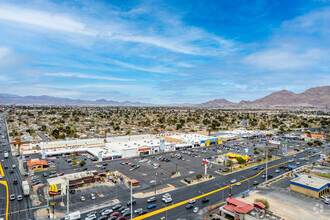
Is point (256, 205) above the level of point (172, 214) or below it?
above

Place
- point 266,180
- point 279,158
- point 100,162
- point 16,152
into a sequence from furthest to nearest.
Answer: point 16,152 < point 279,158 < point 100,162 < point 266,180

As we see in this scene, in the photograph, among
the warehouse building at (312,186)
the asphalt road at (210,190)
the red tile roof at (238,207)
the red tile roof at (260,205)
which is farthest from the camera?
the warehouse building at (312,186)

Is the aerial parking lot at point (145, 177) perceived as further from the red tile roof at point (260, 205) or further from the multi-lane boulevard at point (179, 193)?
the red tile roof at point (260, 205)

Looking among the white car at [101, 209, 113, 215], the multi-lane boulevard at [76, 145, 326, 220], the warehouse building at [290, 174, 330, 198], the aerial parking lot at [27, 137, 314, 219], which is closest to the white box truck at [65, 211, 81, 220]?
the multi-lane boulevard at [76, 145, 326, 220]

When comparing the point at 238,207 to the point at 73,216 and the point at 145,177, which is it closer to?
the point at 145,177

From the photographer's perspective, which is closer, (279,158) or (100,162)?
(100,162)

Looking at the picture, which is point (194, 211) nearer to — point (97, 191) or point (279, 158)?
point (97, 191)

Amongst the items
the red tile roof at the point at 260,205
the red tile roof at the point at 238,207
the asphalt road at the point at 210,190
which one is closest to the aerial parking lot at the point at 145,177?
the asphalt road at the point at 210,190

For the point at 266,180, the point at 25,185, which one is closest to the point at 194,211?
the point at 266,180
